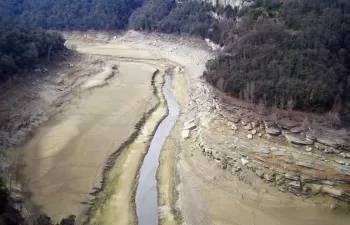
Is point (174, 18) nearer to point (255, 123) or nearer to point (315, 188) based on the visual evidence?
point (255, 123)

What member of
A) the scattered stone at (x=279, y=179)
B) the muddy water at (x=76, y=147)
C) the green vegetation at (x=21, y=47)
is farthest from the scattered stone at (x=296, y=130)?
the green vegetation at (x=21, y=47)

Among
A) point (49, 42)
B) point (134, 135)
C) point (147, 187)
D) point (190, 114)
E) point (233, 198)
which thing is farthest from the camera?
point (49, 42)

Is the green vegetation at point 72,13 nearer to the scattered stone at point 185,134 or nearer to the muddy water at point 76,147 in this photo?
the muddy water at point 76,147

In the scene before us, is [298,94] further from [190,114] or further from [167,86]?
[167,86]

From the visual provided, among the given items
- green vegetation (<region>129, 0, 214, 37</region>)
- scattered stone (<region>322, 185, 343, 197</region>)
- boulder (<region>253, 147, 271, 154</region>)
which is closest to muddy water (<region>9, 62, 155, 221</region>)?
boulder (<region>253, 147, 271, 154</region>)

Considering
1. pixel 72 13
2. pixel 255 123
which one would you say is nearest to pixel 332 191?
pixel 255 123

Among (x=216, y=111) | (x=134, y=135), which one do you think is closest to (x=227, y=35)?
(x=216, y=111)
